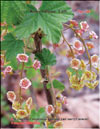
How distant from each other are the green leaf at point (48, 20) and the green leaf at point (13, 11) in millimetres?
55

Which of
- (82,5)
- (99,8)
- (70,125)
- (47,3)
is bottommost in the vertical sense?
(70,125)

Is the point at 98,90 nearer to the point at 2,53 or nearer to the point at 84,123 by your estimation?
the point at 84,123

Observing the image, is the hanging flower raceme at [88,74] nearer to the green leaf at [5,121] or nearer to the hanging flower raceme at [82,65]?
the hanging flower raceme at [82,65]

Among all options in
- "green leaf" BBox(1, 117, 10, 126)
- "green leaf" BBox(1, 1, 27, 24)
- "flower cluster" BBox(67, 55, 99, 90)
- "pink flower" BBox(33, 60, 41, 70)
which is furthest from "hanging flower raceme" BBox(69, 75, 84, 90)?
"green leaf" BBox(1, 117, 10, 126)

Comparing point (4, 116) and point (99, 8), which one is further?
point (99, 8)

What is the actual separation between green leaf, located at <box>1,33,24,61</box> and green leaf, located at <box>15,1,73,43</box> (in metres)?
0.04

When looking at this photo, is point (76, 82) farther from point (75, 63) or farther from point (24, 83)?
point (24, 83)

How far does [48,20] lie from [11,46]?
158 mm

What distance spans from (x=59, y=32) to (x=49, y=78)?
0.61 ft

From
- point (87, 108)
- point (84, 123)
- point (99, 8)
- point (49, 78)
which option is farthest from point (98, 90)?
point (99, 8)

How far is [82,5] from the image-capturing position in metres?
3.75

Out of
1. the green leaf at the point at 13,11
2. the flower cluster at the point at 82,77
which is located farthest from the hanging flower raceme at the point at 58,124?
the green leaf at the point at 13,11

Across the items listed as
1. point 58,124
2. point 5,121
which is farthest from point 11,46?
point 5,121

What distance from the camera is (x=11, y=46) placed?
609 mm
